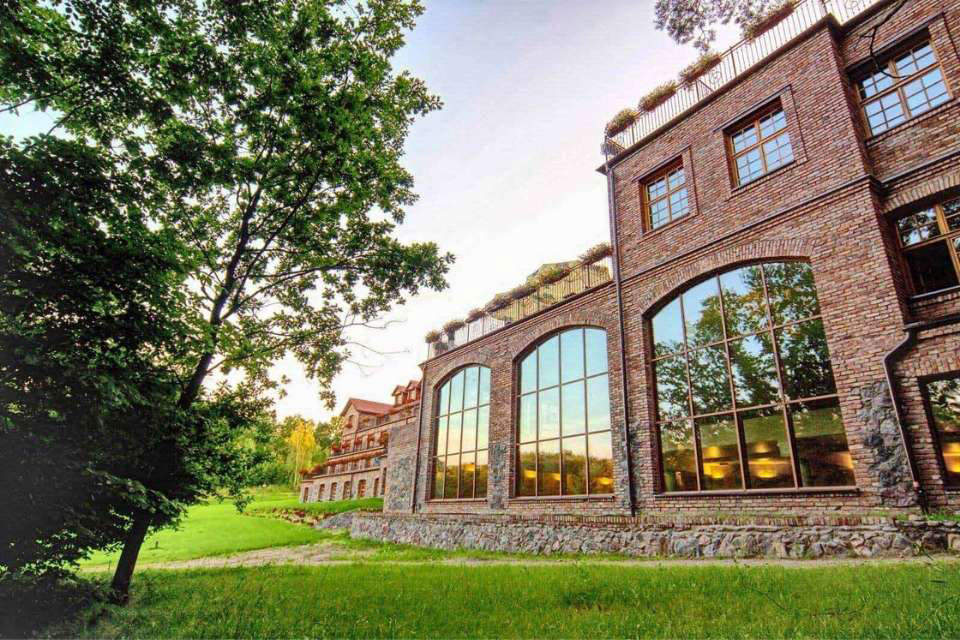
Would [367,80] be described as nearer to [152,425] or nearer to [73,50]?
[73,50]

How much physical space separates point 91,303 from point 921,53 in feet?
44.4

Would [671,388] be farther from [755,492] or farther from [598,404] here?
[755,492]

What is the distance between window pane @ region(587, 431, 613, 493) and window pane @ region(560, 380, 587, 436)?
0.63 m

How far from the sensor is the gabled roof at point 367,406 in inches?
1730

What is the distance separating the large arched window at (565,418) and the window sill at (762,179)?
4.71m

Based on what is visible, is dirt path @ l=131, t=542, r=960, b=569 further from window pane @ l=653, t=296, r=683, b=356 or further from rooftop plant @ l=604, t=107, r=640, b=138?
Answer: rooftop plant @ l=604, t=107, r=640, b=138

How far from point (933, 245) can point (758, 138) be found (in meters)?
4.28

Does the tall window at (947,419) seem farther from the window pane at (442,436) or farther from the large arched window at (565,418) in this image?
the window pane at (442,436)

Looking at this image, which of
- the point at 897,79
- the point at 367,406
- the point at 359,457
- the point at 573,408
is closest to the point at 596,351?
the point at 573,408

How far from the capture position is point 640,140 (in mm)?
13516

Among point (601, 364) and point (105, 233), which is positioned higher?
point (601, 364)

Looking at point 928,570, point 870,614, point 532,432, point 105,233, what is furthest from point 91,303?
point 532,432

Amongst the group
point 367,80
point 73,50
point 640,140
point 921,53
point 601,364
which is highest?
point 640,140

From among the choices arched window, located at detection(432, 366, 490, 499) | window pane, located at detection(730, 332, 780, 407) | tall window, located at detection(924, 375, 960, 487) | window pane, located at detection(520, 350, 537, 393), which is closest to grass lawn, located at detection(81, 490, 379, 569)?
arched window, located at detection(432, 366, 490, 499)
